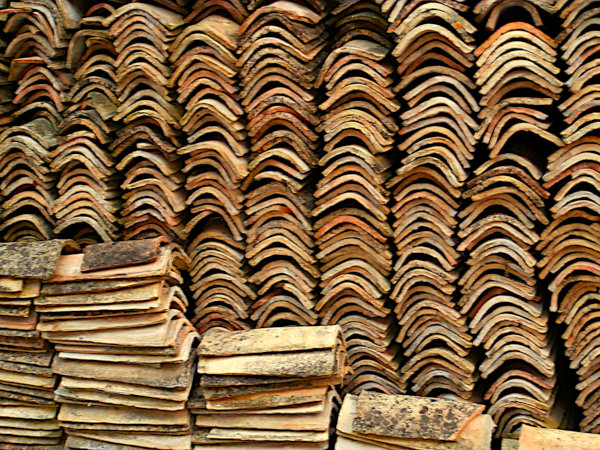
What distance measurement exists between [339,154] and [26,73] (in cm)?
308

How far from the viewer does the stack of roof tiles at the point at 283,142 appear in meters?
4.70

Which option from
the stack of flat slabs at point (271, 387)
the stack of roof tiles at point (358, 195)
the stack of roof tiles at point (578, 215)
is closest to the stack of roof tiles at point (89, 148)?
the stack of flat slabs at point (271, 387)

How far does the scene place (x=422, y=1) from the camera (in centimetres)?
438

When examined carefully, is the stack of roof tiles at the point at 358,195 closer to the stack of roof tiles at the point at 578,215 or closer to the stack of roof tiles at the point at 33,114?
the stack of roof tiles at the point at 578,215

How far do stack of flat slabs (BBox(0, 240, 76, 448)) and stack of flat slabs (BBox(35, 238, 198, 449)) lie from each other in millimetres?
101

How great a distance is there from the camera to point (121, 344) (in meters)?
4.43

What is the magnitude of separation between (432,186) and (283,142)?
3.95ft

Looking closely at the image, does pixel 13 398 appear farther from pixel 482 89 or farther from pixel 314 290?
pixel 482 89

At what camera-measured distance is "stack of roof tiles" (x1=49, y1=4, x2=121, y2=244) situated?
5.22m

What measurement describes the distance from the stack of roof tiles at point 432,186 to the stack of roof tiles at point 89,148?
2342 mm

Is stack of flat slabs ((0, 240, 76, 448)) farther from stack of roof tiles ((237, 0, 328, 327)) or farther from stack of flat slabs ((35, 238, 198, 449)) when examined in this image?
stack of roof tiles ((237, 0, 328, 327))

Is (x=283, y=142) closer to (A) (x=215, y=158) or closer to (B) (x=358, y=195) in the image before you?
(A) (x=215, y=158)

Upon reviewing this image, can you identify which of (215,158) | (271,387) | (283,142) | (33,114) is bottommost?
(271,387)

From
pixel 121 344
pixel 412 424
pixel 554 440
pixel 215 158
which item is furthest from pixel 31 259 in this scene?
pixel 554 440
